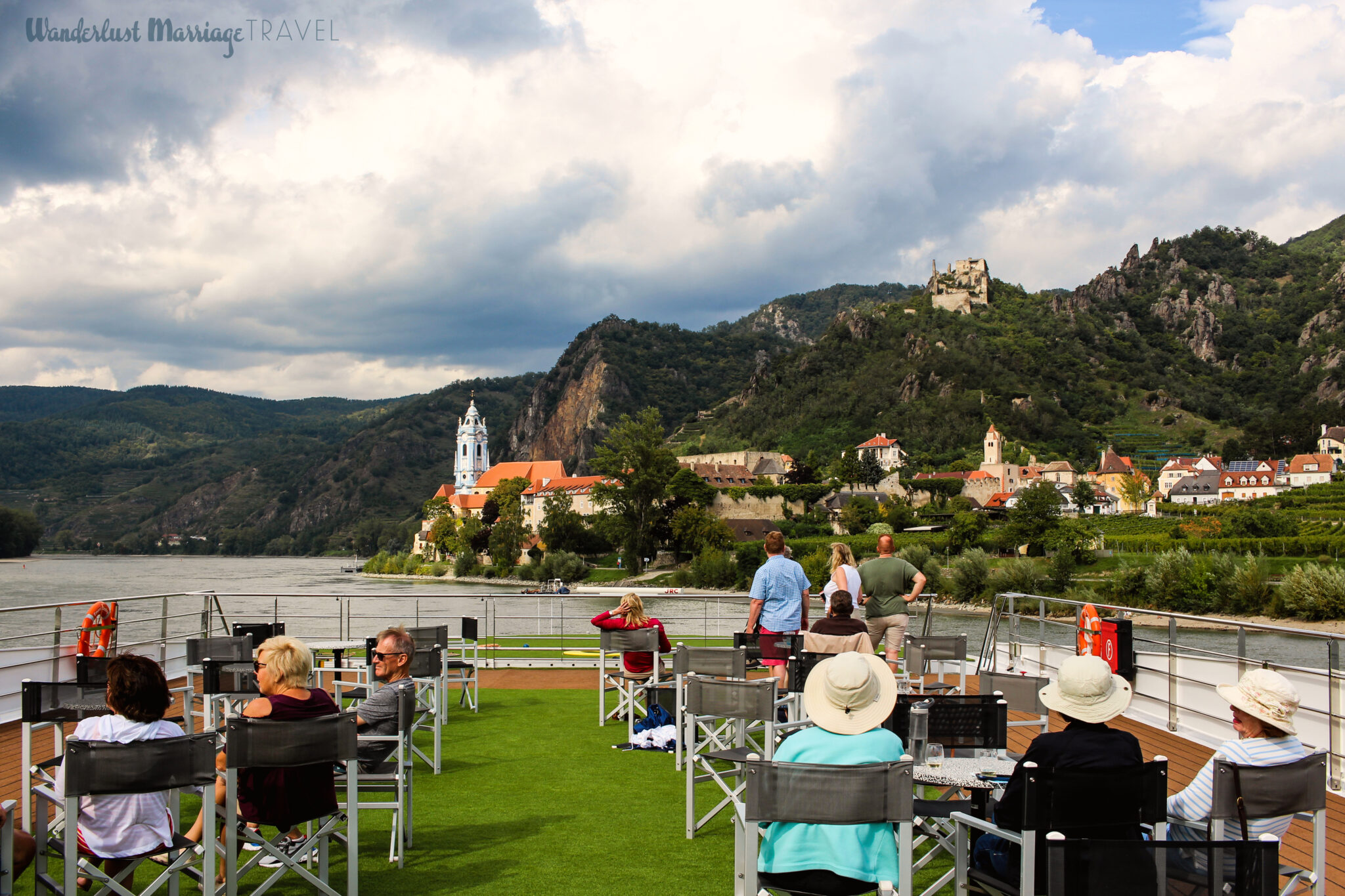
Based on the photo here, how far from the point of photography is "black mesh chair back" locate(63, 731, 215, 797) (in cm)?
270

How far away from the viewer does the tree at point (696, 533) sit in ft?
189

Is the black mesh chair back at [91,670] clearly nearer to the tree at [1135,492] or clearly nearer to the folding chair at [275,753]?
the folding chair at [275,753]

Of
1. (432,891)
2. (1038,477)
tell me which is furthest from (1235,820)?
(1038,477)

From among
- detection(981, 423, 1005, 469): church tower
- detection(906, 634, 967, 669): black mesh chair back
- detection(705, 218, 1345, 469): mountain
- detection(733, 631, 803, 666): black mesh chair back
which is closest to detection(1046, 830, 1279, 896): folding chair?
detection(733, 631, 803, 666): black mesh chair back

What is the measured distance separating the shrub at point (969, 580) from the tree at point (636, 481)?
18829 mm

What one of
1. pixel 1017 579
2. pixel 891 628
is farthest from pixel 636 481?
pixel 891 628

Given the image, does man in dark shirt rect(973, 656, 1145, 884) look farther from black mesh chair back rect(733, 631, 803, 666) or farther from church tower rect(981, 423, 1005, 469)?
church tower rect(981, 423, 1005, 469)

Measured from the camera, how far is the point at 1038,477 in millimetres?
78938

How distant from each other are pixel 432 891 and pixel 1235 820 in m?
2.74

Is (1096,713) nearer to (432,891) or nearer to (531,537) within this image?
(432,891)

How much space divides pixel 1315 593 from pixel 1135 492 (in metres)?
44.8

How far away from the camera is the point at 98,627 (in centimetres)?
666

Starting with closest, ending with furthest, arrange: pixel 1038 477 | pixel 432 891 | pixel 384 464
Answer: pixel 432 891, pixel 1038 477, pixel 384 464

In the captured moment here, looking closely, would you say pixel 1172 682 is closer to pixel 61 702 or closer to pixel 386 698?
pixel 386 698
